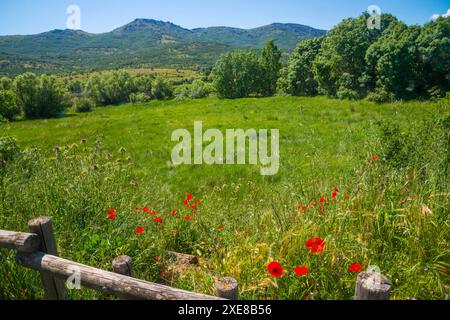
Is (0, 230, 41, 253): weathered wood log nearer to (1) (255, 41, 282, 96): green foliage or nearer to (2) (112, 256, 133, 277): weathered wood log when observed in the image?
(2) (112, 256, 133, 277): weathered wood log

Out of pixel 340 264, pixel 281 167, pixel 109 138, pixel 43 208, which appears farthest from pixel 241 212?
pixel 109 138

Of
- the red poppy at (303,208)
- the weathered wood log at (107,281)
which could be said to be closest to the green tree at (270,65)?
the red poppy at (303,208)

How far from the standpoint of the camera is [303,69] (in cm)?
3781

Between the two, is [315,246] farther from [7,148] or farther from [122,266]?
[7,148]

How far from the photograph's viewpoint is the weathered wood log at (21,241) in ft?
9.20

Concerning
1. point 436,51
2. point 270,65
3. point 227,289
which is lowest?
point 227,289

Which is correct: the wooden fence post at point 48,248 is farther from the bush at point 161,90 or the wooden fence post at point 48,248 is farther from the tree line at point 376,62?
the bush at point 161,90

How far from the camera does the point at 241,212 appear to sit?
17.0 ft

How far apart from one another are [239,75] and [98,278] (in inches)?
1871

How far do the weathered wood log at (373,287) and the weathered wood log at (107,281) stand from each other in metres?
0.97

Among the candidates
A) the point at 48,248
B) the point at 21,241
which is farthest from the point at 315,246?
the point at 21,241

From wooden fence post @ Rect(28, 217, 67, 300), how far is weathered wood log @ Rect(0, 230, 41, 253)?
54 mm

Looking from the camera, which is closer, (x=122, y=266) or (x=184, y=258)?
(x=122, y=266)

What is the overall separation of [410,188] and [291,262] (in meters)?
2.25
